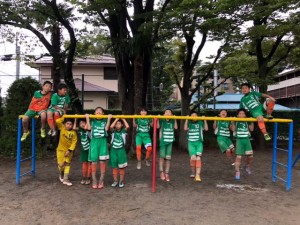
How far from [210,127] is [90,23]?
5942mm

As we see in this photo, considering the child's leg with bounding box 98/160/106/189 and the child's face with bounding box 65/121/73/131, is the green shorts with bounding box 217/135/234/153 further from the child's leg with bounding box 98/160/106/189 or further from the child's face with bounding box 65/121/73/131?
the child's face with bounding box 65/121/73/131

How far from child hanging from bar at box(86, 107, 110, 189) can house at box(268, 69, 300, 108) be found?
82.1 feet

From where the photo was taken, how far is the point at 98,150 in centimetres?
659

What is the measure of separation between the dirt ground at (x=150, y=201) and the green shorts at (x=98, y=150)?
631 millimetres

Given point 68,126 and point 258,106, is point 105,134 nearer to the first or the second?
point 68,126

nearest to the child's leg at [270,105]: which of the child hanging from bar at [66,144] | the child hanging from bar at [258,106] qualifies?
the child hanging from bar at [258,106]

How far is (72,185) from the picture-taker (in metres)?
6.86

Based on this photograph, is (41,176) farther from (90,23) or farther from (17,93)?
(90,23)

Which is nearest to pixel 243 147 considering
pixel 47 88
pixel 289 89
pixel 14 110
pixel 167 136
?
pixel 167 136

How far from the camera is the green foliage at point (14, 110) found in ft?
32.8

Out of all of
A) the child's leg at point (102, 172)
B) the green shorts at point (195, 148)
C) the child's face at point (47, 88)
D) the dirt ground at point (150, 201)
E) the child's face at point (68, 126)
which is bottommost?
the dirt ground at point (150, 201)

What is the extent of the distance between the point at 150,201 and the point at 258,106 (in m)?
2.97

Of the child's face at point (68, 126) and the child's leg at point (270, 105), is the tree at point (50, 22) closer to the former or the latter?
the child's face at point (68, 126)

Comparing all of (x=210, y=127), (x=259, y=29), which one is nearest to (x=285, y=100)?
(x=210, y=127)
